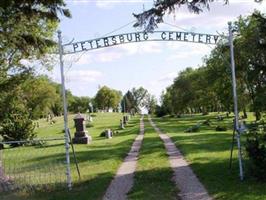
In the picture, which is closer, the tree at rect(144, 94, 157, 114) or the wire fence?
the wire fence

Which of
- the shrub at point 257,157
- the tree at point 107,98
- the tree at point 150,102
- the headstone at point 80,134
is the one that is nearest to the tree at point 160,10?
the shrub at point 257,157

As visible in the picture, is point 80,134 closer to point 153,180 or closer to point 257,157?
point 153,180

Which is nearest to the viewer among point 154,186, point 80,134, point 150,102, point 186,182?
point 154,186

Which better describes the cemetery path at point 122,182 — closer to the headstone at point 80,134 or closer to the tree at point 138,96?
the headstone at point 80,134

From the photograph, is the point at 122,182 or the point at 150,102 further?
the point at 150,102

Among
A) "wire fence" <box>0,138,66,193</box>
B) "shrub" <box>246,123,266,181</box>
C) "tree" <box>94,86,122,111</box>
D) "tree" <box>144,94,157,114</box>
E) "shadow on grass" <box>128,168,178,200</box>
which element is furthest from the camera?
"tree" <box>144,94,157,114</box>

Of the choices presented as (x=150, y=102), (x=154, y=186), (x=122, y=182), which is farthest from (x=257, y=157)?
(x=150, y=102)

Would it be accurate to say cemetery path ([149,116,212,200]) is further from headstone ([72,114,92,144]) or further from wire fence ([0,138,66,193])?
headstone ([72,114,92,144])

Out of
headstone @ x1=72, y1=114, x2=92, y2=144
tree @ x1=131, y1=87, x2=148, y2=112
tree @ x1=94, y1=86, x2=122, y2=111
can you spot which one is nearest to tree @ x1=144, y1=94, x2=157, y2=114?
tree @ x1=131, y1=87, x2=148, y2=112

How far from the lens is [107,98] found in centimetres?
15712

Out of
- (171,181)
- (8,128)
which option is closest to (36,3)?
(171,181)

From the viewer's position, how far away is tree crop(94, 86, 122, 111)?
156m

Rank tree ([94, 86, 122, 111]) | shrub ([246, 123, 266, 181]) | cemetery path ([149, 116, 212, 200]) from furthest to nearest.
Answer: tree ([94, 86, 122, 111]), shrub ([246, 123, 266, 181]), cemetery path ([149, 116, 212, 200])

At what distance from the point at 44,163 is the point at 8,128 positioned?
1763cm
